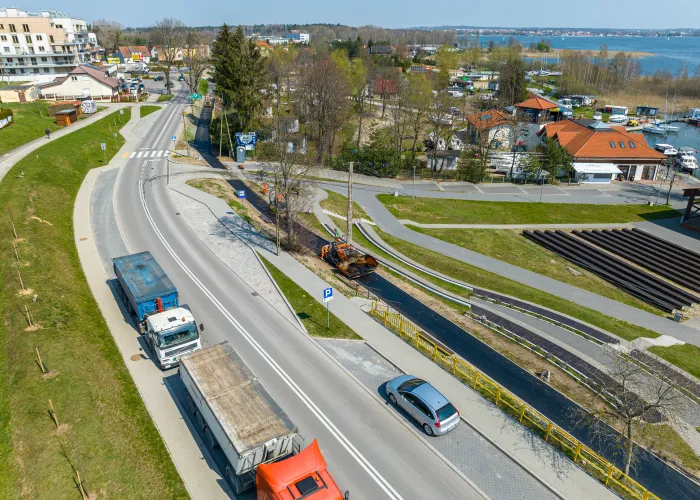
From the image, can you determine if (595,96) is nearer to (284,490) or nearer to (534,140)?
(534,140)

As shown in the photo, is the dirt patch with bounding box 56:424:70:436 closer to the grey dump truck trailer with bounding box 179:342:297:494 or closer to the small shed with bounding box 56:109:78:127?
the grey dump truck trailer with bounding box 179:342:297:494

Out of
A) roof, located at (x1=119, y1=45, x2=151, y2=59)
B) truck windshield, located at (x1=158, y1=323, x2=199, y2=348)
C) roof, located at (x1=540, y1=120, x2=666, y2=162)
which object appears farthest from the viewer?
roof, located at (x1=119, y1=45, x2=151, y2=59)

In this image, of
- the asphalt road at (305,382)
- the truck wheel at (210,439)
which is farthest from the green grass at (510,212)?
the truck wheel at (210,439)

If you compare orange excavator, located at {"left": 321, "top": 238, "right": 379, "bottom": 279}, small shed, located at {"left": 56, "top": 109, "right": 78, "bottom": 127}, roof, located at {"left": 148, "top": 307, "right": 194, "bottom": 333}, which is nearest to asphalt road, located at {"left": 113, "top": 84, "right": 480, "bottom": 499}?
roof, located at {"left": 148, "top": 307, "right": 194, "bottom": 333}

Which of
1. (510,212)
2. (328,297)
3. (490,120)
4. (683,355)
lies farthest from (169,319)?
(490,120)

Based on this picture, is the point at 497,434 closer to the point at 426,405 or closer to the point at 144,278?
the point at 426,405

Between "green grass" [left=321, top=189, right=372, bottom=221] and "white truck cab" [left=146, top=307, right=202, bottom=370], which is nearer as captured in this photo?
"white truck cab" [left=146, top=307, right=202, bottom=370]
